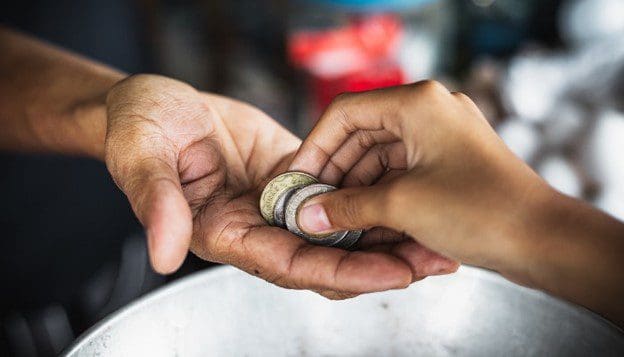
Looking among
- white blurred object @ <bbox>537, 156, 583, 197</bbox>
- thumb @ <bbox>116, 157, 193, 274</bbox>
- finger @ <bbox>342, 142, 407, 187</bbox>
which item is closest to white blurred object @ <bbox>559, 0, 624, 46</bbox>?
white blurred object @ <bbox>537, 156, 583, 197</bbox>

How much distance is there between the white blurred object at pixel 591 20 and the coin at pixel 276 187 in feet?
5.58

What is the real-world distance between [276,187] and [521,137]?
1.35 m

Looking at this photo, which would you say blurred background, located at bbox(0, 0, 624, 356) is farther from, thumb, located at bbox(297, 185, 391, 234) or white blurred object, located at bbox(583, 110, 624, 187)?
thumb, located at bbox(297, 185, 391, 234)

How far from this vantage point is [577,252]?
→ 0.68 m

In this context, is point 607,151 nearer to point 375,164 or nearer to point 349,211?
point 375,164

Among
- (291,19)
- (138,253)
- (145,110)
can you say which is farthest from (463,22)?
(145,110)

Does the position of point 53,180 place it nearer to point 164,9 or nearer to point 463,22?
point 463,22

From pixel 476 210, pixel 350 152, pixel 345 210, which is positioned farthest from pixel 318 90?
pixel 476 210

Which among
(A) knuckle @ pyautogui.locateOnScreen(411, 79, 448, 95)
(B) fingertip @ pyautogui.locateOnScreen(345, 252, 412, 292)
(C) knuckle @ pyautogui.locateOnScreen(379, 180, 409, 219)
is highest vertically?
(A) knuckle @ pyautogui.locateOnScreen(411, 79, 448, 95)

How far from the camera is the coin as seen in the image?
3.26ft

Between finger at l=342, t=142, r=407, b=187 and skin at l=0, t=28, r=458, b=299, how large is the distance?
0.12 meters

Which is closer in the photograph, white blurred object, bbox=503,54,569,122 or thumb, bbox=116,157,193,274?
thumb, bbox=116,157,193,274

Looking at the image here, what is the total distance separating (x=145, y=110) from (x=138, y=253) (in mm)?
1240

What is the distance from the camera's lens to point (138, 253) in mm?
2096
